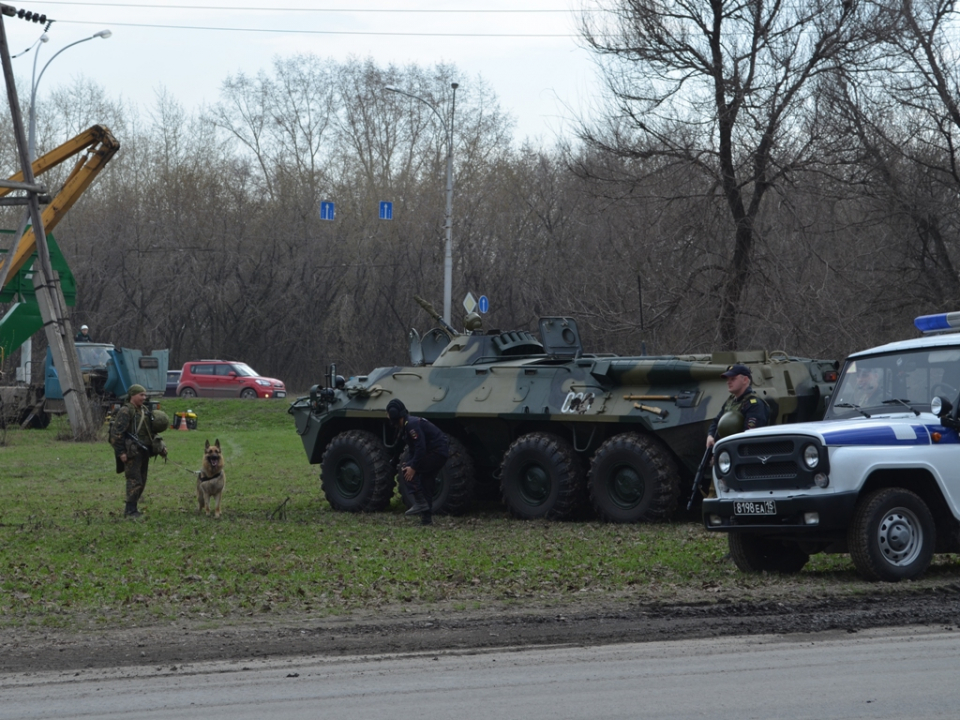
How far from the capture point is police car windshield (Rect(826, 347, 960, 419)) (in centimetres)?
948

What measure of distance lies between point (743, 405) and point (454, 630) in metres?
4.04

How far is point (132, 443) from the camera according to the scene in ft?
47.1

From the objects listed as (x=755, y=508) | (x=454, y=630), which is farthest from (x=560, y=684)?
(x=755, y=508)

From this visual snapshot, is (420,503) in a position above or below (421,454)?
below

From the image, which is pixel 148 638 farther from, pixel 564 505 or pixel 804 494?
pixel 564 505

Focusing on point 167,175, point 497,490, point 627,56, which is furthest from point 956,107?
point 167,175

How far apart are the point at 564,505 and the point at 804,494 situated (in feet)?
17.0

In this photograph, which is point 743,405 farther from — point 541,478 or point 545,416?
point 541,478

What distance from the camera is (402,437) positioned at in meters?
14.9

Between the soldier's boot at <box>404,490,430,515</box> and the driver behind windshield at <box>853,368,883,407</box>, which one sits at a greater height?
the driver behind windshield at <box>853,368,883,407</box>

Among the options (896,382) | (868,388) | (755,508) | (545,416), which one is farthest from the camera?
(545,416)

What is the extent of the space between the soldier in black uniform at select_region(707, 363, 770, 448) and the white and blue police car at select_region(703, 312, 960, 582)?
848 millimetres

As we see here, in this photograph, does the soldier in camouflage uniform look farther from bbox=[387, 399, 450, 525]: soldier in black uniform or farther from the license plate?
the license plate

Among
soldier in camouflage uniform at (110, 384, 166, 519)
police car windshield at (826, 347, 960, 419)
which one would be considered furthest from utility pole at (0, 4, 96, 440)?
police car windshield at (826, 347, 960, 419)
